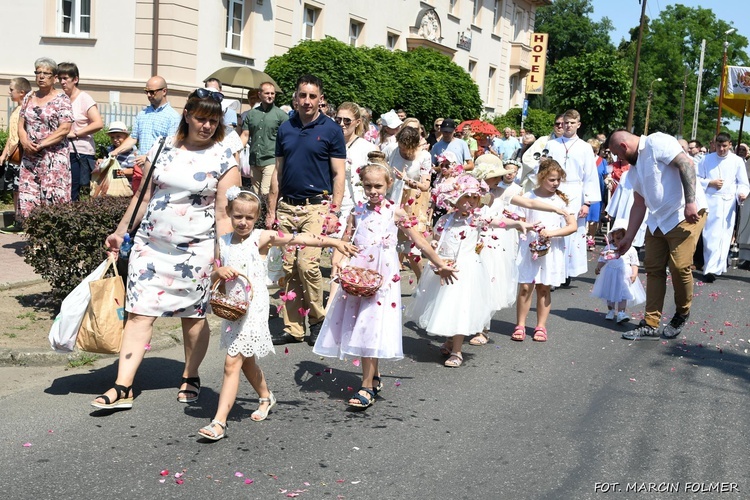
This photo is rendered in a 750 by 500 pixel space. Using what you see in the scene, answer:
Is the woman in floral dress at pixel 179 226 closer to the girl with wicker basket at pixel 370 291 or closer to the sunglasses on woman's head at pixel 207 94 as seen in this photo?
the sunglasses on woman's head at pixel 207 94

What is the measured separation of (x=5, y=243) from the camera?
11977mm

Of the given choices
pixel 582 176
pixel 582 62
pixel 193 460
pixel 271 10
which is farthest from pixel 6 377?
pixel 582 62

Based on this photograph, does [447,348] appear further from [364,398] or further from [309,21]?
[309,21]

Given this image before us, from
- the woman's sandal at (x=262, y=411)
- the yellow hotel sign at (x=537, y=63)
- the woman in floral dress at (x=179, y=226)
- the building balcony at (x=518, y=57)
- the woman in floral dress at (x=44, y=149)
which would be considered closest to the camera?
the woman's sandal at (x=262, y=411)

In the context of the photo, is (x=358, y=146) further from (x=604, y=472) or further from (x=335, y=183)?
(x=604, y=472)

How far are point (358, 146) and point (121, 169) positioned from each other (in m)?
2.92

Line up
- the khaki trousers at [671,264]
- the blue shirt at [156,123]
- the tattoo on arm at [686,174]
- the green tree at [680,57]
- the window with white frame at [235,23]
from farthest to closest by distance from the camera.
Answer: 1. the green tree at [680,57]
2. the window with white frame at [235,23]
3. the blue shirt at [156,123]
4. the khaki trousers at [671,264]
5. the tattoo on arm at [686,174]

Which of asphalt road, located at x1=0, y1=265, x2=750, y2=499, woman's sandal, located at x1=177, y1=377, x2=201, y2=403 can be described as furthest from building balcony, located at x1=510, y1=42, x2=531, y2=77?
woman's sandal, located at x1=177, y1=377, x2=201, y2=403

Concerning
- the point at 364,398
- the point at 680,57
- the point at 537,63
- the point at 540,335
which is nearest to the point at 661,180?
the point at 540,335

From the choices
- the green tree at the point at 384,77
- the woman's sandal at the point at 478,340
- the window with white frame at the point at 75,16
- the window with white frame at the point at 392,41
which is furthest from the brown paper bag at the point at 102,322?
the window with white frame at the point at 392,41

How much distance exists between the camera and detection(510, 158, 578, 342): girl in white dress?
864 cm

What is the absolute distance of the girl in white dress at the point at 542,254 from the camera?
8.64 metres

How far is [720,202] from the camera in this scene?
14.3 m

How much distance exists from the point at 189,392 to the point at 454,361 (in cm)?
233
